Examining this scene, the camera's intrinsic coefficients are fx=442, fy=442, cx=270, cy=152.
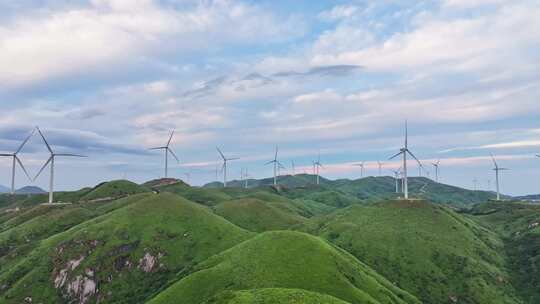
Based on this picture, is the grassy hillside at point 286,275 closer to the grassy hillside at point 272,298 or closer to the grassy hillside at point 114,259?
the grassy hillside at point 272,298

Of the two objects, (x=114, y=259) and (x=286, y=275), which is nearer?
(x=286, y=275)

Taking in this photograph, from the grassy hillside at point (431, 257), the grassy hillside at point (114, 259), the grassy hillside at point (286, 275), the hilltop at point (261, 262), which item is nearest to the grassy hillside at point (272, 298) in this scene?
the grassy hillside at point (286, 275)

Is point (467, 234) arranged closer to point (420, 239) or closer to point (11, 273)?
point (420, 239)

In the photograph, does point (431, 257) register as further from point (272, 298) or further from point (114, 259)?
point (114, 259)

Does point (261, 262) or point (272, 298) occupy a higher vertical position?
point (272, 298)

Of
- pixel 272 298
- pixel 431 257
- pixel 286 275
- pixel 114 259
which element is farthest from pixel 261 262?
pixel 431 257

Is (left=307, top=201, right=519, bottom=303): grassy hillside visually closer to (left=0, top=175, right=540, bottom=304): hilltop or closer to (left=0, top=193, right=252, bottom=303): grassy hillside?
(left=0, top=175, right=540, bottom=304): hilltop
